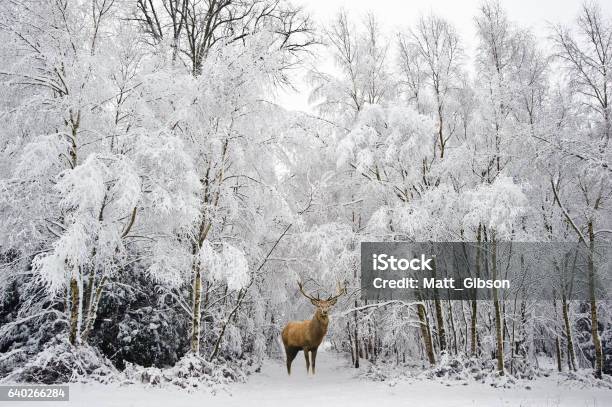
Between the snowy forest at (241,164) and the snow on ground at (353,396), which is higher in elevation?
the snowy forest at (241,164)

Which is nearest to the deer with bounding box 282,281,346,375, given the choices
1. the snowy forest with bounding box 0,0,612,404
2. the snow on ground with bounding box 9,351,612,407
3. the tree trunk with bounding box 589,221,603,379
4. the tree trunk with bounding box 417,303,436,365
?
the snowy forest with bounding box 0,0,612,404

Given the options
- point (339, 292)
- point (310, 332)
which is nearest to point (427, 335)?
point (339, 292)

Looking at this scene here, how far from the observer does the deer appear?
9.87 m

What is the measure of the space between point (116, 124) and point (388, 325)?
818 cm

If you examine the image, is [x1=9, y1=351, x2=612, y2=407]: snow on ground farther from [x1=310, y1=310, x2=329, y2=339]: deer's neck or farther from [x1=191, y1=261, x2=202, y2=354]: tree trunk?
[x1=191, y1=261, x2=202, y2=354]: tree trunk

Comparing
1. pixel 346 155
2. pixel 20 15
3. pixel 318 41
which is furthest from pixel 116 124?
pixel 318 41

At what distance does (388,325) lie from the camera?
37.2 ft

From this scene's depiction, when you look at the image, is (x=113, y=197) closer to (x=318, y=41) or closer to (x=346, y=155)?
(x=346, y=155)

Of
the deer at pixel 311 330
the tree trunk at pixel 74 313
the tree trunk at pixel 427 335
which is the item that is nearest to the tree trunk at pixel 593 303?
the tree trunk at pixel 427 335

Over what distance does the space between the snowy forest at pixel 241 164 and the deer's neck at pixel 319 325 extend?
610 mm

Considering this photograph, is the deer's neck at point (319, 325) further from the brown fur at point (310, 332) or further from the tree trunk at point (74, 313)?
the tree trunk at point (74, 313)

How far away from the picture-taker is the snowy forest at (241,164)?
7.59 m

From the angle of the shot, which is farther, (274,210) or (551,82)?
(551,82)

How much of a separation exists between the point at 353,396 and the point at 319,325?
249cm
